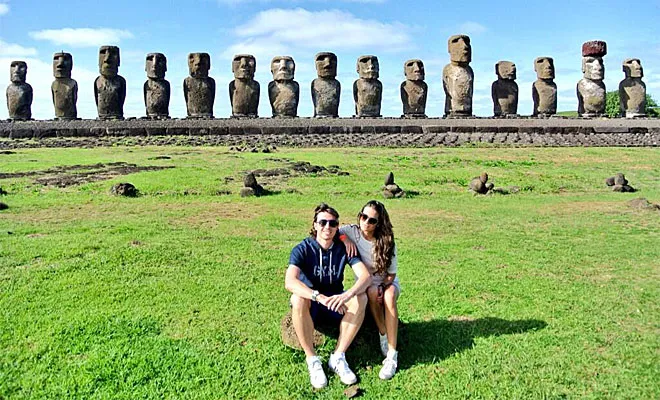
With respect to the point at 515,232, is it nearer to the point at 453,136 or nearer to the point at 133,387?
the point at 133,387

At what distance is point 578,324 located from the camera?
5.32 metres

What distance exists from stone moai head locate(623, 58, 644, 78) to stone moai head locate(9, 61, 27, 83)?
24658mm

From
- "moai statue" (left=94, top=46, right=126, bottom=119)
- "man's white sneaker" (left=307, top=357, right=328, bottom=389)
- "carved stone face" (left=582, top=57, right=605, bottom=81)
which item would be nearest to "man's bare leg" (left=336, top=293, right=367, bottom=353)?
"man's white sneaker" (left=307, top=357, right=328, bottom=389)

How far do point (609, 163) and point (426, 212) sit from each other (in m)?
8.89

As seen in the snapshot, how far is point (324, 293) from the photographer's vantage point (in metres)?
4.80

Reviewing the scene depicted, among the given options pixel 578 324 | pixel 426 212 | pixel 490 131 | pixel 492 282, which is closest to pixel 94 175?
pixel 426 212

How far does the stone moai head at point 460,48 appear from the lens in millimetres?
25562

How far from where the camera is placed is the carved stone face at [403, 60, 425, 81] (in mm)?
25750

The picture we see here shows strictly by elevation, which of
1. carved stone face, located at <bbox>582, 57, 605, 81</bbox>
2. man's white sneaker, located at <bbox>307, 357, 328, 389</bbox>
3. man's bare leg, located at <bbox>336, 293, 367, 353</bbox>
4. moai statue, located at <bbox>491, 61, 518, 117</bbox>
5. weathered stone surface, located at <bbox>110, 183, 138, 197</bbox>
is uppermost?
carved stone face, located at <bbox>582, 57, 605, 81</bbox>

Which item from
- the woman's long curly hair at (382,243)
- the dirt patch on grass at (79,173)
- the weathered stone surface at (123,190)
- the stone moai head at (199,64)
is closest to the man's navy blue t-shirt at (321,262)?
the woman's long curly hair at (382,243)

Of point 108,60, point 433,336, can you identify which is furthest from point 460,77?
point 433,336

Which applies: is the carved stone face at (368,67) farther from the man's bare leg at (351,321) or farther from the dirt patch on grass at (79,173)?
the man's bare leg at (351,321)

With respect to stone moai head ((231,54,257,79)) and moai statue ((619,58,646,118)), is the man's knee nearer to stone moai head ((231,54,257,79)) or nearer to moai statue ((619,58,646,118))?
stone moai head ((231,54,257,79))

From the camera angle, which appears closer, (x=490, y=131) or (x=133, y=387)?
(x=133, y=387)
